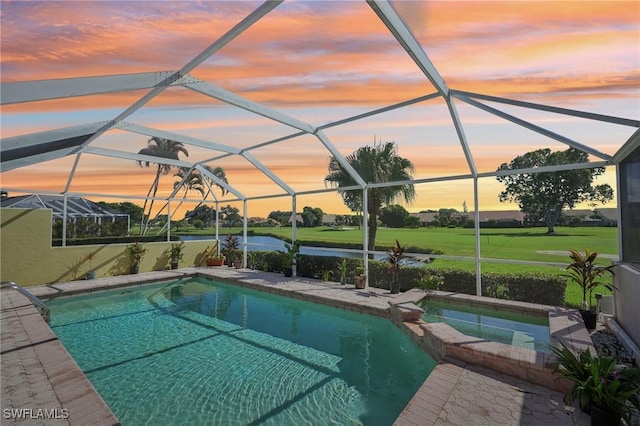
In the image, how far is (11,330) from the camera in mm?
6332

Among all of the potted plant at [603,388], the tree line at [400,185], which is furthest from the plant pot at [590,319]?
the tree line at [400,185]

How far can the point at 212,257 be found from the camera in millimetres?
16219

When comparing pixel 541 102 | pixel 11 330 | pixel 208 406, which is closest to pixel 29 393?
pixel 208 406

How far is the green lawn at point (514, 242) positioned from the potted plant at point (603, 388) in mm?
5265

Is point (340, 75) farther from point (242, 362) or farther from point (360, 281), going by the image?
point (360, 281)

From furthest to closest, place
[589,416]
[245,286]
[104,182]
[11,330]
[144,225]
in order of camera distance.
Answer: [144,225], [104,182], [245,286], [11,330], [589,416]

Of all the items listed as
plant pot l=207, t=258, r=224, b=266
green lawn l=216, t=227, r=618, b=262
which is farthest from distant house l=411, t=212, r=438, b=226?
plant pot l=207, t=258, r=224, b=266

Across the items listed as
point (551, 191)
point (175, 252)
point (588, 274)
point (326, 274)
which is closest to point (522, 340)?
point (588, 274)

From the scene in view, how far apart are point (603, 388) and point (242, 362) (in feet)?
16.8

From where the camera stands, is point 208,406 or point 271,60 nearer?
point 208,406

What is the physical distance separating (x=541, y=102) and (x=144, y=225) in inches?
886

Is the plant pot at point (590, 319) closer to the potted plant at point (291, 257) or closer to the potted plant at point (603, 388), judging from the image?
the potted plant at point (603, 388)

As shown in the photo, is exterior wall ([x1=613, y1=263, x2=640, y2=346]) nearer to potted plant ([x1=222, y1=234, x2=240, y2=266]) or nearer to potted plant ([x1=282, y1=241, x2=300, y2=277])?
potted plant ([x1=282, y1=241, x2=300, y2=277])

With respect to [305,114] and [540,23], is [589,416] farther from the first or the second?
[305,114]
